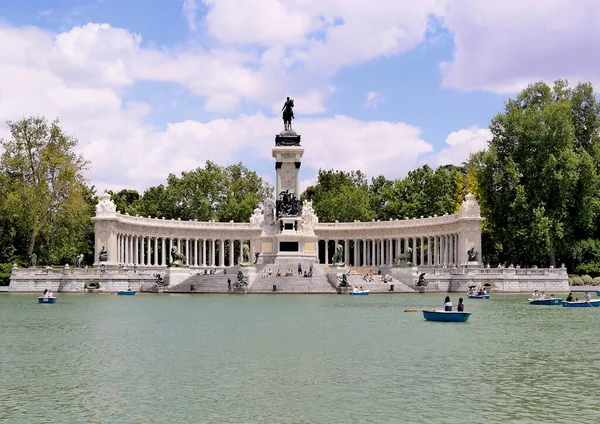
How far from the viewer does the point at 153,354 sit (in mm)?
27531

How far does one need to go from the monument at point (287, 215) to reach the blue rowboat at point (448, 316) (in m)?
44.3

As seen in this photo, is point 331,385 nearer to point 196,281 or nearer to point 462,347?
point 462,347

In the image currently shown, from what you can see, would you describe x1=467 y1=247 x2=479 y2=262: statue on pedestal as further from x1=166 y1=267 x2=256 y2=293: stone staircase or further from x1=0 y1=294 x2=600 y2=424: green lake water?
x1=0 y1=294 x2=600 y2=424: green lake water

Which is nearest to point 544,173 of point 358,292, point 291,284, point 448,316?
point 358,292

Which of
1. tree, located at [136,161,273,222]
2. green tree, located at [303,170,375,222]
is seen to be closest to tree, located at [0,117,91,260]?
tree, located at [136,161,273,222]

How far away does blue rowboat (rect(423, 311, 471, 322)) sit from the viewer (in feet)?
125

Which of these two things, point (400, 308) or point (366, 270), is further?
point (366, 270)

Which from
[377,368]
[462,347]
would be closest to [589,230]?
[462,347]

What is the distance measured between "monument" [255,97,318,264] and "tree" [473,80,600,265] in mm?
19564

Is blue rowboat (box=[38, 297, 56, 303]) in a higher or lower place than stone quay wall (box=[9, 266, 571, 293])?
lower

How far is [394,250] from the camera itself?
102938mm

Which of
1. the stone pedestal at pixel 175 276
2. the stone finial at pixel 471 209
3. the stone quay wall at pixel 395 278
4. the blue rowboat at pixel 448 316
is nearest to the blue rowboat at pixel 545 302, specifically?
the stone quay wall at pixel 395 278

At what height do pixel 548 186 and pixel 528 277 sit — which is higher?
pixel 548 186

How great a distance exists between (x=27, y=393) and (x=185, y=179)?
90884 millimetres
